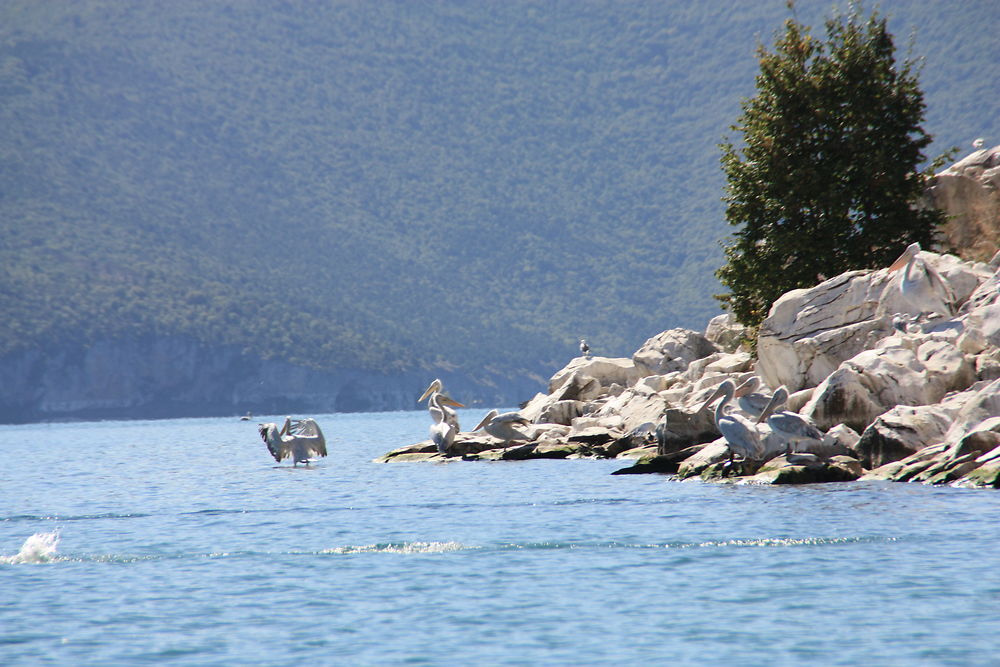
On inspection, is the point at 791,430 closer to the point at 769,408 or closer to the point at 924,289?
the point at 769,408

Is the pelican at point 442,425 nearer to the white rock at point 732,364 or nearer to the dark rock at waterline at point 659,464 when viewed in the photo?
the white rock at point 732,364

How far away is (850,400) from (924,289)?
3.68 m

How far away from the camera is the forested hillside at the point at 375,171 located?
120 m

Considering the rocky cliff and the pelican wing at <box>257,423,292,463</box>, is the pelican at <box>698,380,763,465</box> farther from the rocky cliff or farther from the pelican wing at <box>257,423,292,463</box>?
the pelican wing at <box>257,423,292,463</box>

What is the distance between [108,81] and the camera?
474 feet

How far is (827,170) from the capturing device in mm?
33250

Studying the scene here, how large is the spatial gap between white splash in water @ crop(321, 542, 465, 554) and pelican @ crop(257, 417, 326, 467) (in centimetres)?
1741

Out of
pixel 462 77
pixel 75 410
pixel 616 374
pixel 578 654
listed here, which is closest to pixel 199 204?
pixel 75 410

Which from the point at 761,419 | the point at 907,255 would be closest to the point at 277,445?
the point at 761,419

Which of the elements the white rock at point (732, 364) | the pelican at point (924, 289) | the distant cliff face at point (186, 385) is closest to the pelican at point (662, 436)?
the pelican at point (924, 289)

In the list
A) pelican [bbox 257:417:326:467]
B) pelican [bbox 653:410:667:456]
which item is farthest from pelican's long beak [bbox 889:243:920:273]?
pelican [bbox 257:417:326:467]

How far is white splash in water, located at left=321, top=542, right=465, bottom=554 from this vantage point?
1558 centimetres

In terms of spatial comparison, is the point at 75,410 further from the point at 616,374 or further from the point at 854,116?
the point at 854,116

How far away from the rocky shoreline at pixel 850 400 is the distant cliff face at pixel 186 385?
86730mm
